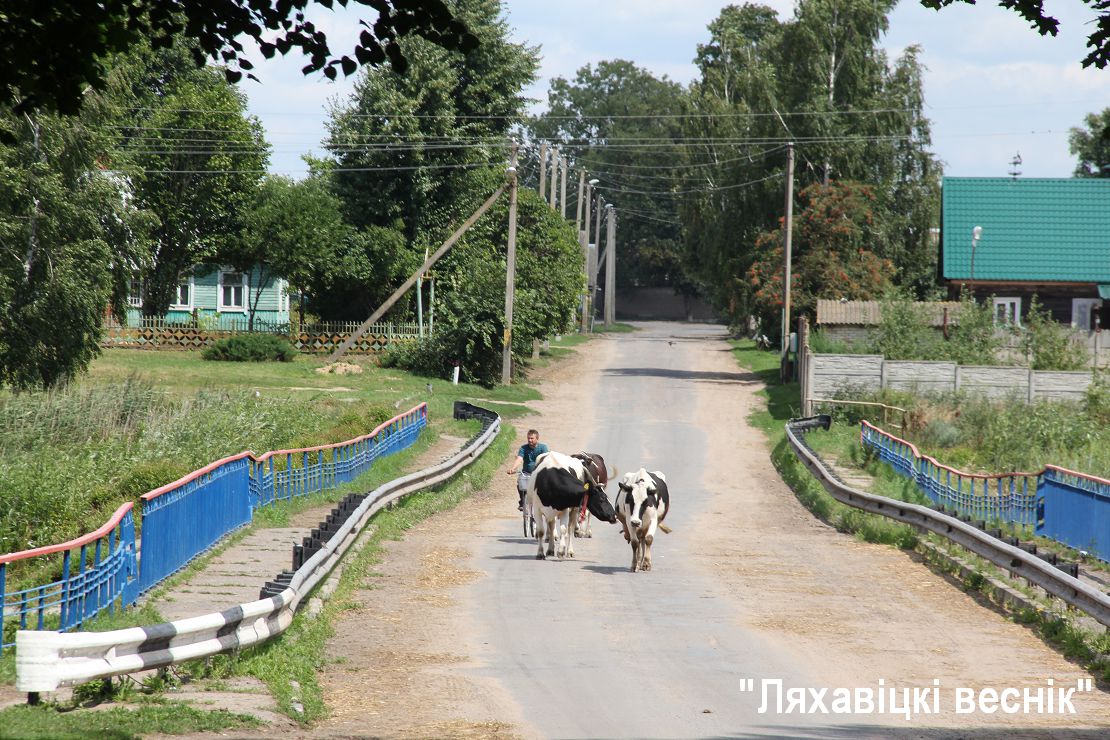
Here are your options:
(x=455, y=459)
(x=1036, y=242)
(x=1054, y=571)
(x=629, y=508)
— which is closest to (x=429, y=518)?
(x=455, y=459)

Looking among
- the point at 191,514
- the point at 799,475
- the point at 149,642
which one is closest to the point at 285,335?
the point at 799,475

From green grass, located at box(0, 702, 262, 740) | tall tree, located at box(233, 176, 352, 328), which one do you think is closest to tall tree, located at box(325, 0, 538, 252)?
tall tree, located at box(233, 176, 352, 328)

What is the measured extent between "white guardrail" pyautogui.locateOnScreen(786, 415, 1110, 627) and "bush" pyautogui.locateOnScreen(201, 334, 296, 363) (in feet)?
95.3

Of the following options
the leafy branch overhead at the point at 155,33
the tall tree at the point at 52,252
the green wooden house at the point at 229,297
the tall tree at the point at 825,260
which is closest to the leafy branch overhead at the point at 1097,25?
the leafy branch overhead at the point at 155,33

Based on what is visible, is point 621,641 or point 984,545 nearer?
point 621,641

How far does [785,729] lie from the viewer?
30.8ft

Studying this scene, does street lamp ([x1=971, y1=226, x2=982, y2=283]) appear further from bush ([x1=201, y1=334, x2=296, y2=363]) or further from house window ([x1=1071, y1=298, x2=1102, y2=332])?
bush ([x1=201, y1=334, x2=296, y2=363])

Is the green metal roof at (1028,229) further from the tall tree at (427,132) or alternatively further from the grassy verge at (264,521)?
the grassy verge at (264,521)

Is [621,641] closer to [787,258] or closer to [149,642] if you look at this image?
[149,642]

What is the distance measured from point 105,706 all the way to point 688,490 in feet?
70.6

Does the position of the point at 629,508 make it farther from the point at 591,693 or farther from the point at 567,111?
the point at 567,111

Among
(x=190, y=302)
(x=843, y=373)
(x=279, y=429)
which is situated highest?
(x=190, y=302)

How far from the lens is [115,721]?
866cm

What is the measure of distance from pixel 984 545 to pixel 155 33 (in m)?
11.9
